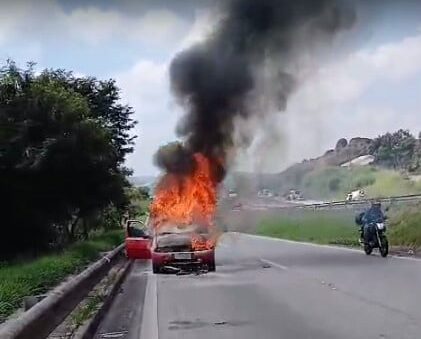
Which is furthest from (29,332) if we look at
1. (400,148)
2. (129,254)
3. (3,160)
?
(400,148)

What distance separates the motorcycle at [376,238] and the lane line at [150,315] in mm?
8193

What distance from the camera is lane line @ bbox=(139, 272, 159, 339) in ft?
35.6

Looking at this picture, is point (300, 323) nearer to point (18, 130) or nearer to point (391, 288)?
point (391, 288)

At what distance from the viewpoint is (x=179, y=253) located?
2212 centimetres

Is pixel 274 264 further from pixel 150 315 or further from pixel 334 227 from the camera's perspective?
pixel 334 227

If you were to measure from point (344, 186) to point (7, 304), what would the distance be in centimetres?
4692

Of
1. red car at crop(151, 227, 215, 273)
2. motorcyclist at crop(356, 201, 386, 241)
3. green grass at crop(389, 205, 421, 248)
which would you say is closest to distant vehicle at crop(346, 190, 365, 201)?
green grass at crop(389, 205, 421, 248)

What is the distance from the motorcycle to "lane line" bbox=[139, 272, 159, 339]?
26.9ft

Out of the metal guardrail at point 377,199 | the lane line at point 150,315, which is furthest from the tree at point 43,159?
the metal guardrail at point 377,199

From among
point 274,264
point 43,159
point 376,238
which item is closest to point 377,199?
point 376,238

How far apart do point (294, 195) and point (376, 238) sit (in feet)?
118

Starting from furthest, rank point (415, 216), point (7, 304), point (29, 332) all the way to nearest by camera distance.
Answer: point (415, 216), point (7, 304), point (29, 332)

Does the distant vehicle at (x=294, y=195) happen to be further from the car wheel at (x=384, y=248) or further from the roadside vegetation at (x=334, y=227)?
the car wheel at (x=384, y=248)

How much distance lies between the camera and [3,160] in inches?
1046
